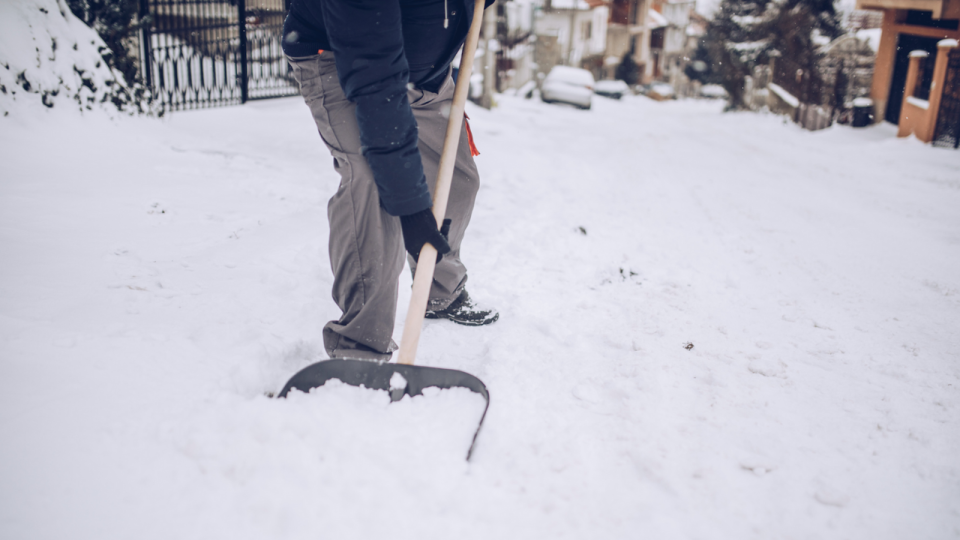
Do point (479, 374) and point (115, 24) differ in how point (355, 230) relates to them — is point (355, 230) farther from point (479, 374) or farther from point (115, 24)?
point (115, 24)

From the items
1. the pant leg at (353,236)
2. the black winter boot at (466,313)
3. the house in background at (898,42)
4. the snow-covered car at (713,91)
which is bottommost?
the black winter boot at (466,313)

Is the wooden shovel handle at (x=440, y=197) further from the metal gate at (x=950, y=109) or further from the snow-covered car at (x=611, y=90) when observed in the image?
the snow-covered car at (x=611, y=90)

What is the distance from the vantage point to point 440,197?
5.91 ft

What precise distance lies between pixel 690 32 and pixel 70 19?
6682cm

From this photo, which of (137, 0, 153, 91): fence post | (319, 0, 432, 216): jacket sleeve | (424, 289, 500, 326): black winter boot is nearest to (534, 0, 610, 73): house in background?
(137, 0, 153, 91): fence post

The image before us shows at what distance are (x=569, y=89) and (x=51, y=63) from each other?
1536cm

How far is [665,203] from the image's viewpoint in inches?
195

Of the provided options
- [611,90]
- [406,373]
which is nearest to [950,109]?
[406,373]

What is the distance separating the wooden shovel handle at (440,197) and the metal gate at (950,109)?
→ 1063cm

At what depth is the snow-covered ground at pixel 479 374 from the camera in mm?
1315

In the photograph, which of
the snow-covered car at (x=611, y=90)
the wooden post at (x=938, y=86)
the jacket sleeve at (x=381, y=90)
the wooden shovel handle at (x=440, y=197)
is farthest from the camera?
the snow-covered car at (x=611, y=90)

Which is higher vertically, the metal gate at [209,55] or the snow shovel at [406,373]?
the metal gate at [209,55]

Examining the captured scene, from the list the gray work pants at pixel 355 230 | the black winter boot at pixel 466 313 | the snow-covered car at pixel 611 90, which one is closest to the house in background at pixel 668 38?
the snow-covered car at pixel 611 90

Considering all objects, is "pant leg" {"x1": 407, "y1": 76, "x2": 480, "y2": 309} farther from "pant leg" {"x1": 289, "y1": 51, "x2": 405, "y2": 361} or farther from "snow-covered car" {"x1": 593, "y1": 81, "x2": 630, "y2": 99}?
"snow-covered car" {"x1": 593, "y1": 81, "x2": 630, "y2": 99}
